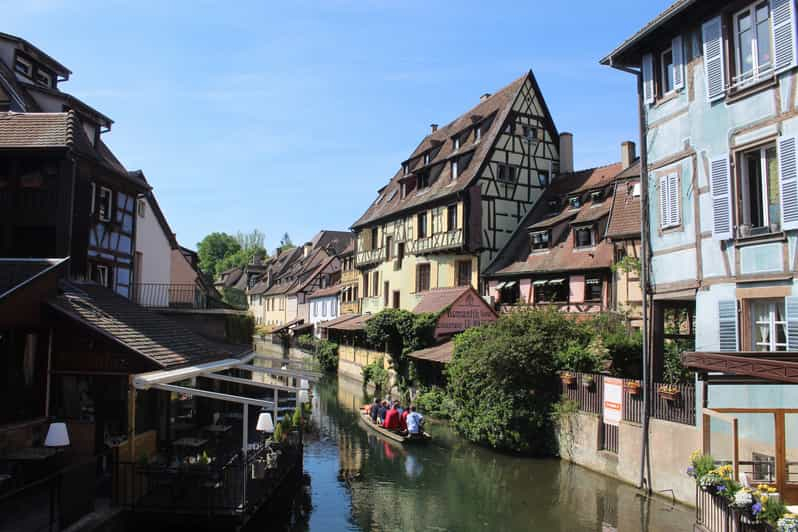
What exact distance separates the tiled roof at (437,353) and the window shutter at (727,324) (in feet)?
39.7

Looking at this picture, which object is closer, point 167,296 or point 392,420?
point 392,420

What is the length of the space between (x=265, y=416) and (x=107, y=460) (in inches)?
123

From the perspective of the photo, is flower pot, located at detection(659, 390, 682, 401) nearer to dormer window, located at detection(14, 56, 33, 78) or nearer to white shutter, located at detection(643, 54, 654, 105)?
white shutter, located at detection(643, 54, 654, 105)

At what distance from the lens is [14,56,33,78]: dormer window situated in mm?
22422

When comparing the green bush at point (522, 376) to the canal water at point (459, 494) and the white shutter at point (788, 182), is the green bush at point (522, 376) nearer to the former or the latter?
the canal water at point (459, 494)

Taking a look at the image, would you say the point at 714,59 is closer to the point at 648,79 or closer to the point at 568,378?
the point at 648,79

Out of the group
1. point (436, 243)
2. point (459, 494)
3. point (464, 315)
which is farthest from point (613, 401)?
point (436, 243)

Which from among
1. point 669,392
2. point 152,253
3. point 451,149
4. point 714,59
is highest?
point 451,149

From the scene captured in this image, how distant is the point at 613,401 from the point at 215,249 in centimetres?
11382

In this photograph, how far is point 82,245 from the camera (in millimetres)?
17531

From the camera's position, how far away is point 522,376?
18516 millimetres

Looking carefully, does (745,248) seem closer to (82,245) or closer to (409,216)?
(82,245)

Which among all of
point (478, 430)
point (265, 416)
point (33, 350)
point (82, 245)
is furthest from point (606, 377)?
point (82, 245)

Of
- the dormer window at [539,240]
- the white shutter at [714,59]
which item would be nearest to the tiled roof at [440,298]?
the dormer window at [539,240]
